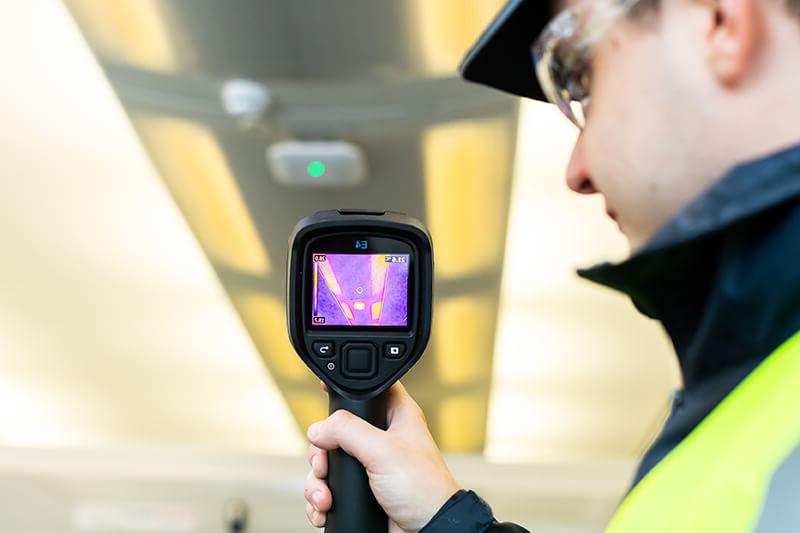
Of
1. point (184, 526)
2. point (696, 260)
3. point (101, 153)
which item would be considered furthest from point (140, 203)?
point (696, 260)

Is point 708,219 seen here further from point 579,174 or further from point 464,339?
point 464,339

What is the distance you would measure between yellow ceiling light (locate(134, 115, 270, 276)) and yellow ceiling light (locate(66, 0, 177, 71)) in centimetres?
32

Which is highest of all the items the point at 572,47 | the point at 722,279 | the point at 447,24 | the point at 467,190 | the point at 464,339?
the point at 447,24

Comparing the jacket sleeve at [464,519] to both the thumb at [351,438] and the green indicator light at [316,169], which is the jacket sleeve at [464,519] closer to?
the thumb at [351,438]

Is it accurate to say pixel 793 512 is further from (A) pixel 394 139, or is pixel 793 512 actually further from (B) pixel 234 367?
(B) pixel 234 367

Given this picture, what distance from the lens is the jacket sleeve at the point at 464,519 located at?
1.04m

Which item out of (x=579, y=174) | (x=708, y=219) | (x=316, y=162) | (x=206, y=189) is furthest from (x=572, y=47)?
(x=206, y=189)

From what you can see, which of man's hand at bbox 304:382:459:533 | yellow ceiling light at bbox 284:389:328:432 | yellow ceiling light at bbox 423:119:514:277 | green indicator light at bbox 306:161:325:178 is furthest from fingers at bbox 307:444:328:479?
yellow ceiling light at bbox 284:389:328:432

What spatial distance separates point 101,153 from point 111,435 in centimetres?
405

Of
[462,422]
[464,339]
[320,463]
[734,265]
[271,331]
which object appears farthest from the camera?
[462,422]

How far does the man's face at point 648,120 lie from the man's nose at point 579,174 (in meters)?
0.03

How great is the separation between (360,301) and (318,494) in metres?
0.25

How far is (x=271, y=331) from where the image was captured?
13.6ft

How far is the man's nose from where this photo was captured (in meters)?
0.94
